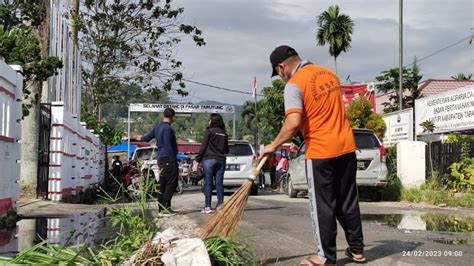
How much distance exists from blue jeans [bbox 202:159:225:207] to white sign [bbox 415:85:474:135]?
9297 mm

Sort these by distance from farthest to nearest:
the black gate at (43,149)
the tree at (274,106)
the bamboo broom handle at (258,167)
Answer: the tree at (274,106) < the black gate at (43,149) < the bamboo broom handle at (258,167)

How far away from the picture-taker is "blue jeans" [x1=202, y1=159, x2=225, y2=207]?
9664 millimetres

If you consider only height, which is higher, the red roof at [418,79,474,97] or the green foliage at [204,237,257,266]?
the red roof at [418,79,474,97]

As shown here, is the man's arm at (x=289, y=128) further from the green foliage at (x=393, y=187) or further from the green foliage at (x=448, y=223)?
the green foliage at (x=393, y=187)

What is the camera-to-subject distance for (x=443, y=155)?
1550 cm

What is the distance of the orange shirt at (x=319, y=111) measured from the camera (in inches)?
184

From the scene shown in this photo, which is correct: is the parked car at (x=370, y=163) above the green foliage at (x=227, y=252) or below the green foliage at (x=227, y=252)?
above

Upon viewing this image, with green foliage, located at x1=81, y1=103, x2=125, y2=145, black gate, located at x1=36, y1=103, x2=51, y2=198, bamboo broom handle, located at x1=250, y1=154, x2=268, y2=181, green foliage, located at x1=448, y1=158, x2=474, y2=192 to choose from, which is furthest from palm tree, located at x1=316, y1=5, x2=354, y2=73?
bamboo broom handle, located at x1=250, y1=154, x2=268, y2=181

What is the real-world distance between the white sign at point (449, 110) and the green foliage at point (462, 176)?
2.72m

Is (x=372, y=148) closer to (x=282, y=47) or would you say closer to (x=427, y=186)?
(x=427, y=186)

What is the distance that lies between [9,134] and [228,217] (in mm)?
5113

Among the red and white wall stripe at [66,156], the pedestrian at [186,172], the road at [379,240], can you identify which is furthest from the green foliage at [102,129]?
the road at [379,240]

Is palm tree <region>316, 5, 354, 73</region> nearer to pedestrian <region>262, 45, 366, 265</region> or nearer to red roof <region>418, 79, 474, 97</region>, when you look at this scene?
red roof <region>418, 79, 474, 97</region>
